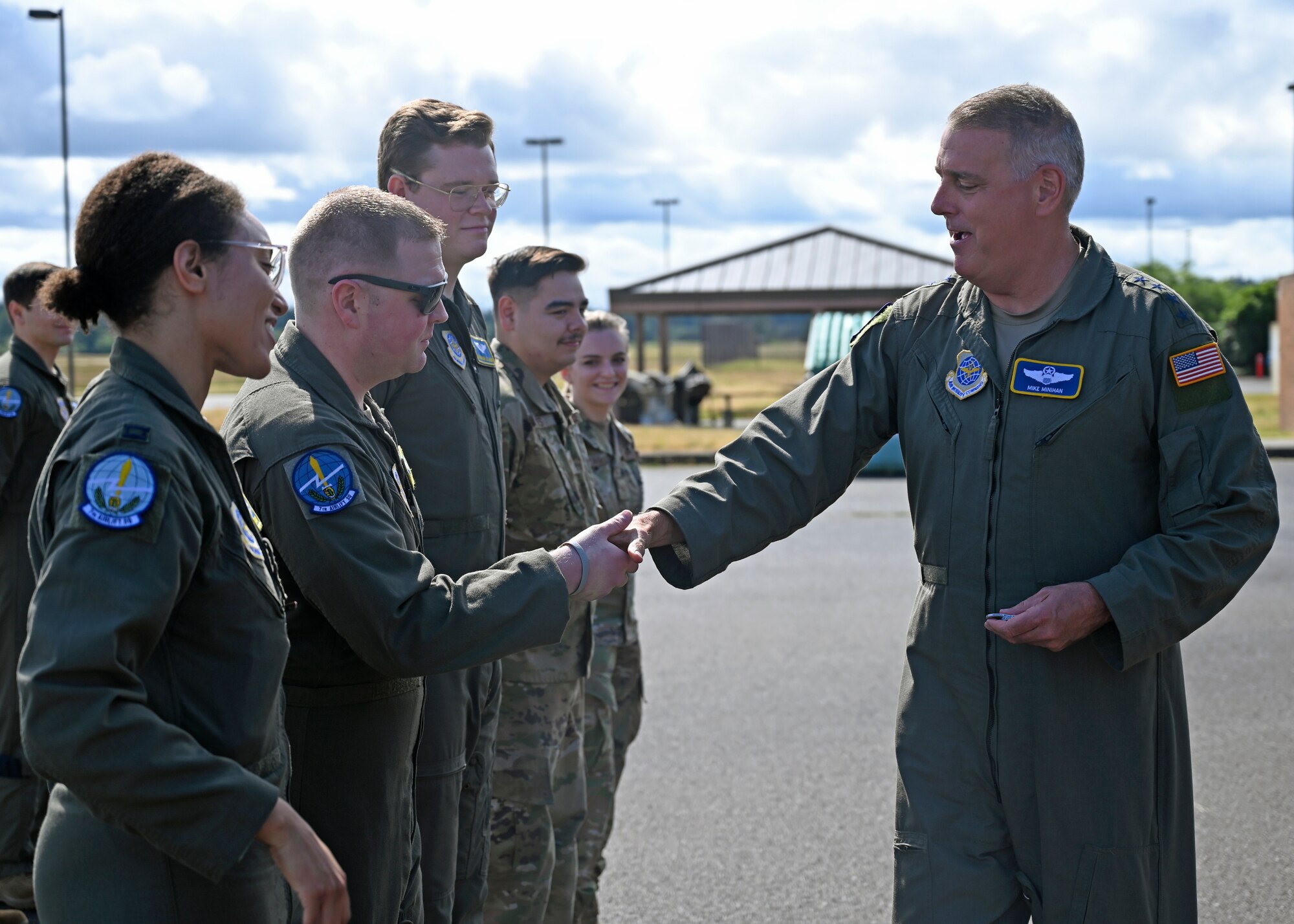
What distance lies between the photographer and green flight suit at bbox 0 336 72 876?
4891mm

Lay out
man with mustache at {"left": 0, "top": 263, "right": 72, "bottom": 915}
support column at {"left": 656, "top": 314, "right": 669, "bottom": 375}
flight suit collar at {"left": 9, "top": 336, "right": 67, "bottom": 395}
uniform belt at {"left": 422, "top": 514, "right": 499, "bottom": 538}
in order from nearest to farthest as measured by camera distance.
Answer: uniform belt at {"left": 422, "top": 514, "right": 499, "bottom": 538}
man with mustache at {"left": 0, "top": 263, "right": 72, "bottom": 915}
flight suit collar at {"left": 9, "top": 336, "right": 67, "bottom": 395}
support column at {"left": 656, "top": 314, "right": 669, "bottom": 375}

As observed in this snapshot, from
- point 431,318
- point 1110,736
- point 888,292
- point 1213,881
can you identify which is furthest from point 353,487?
point 888,292

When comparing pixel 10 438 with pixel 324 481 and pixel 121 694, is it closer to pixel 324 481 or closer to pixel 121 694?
pixel 324 481

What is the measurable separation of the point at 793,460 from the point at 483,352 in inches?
39.4

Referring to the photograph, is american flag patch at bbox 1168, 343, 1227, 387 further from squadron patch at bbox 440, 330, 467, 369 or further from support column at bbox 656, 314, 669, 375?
support column at bbox 656, 314, 669, 375

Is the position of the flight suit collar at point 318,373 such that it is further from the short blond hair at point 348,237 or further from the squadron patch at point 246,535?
the squadron patch at point 246,535

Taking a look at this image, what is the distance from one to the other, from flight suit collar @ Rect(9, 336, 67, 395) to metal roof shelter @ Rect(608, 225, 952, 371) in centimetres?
2643

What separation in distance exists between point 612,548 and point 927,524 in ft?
2.62

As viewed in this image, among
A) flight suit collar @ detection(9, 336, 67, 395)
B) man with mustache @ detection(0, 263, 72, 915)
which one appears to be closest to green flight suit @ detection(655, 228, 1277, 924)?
man with mustache @ detection(0, 263, 72, 915)

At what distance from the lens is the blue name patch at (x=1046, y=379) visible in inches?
121

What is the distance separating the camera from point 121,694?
1922mm

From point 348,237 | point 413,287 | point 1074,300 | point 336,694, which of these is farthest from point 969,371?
point 336,694

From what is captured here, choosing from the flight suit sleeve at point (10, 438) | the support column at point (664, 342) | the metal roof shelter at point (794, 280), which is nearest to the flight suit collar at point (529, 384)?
the flight suit sleeve at point (10, 438)

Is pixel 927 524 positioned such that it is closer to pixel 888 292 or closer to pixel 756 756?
pixel 756 756
